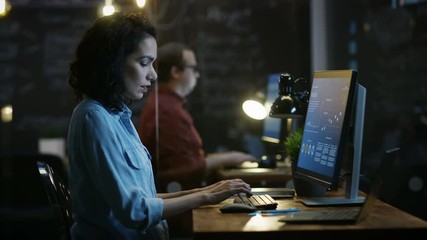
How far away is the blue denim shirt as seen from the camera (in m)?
1.96

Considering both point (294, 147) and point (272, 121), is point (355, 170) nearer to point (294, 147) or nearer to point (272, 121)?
point (294, 147)

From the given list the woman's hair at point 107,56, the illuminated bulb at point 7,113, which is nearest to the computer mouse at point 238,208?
the woman's hair at point 107,56

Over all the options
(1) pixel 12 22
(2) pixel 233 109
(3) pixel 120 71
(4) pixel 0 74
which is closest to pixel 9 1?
(1) pixel 12 22

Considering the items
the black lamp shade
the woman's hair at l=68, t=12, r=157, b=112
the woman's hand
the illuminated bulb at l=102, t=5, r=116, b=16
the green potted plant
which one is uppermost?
the illuminated bulb at l=102, t=5, r=116, b=16

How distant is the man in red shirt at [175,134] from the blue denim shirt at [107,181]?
8.18 feet

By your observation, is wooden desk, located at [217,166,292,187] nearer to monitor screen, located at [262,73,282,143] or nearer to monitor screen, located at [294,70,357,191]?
monitor screen, located at [262,73,282,143]

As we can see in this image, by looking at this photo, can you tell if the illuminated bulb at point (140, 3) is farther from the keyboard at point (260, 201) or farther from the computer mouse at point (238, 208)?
the computer mouse at point (238, 208)

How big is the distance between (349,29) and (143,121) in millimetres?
1599

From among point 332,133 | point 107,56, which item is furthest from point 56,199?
point 332,133

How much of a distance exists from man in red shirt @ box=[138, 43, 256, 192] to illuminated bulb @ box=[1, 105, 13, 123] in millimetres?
983

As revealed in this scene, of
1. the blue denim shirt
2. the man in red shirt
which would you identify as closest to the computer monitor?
the blue denim shirt

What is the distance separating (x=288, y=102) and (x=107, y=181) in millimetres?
1070

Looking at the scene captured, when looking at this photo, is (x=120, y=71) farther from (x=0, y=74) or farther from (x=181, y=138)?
(x=0, y=74)

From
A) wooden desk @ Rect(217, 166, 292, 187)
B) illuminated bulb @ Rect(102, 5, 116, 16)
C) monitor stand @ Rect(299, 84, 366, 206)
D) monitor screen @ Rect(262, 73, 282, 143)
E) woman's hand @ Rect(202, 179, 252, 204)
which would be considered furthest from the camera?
illuminated bulb @ Rect(102, 5, 116, 16)
